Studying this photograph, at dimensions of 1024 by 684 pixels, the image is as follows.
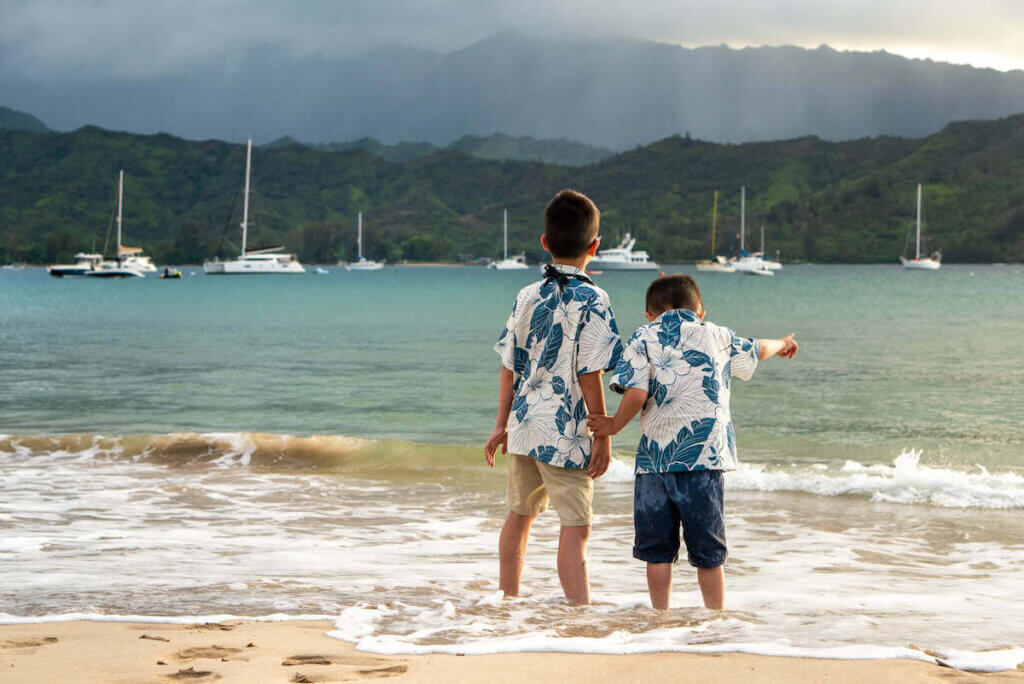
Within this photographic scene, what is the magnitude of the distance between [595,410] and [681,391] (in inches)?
15.6

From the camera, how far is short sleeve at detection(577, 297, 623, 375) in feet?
13.6

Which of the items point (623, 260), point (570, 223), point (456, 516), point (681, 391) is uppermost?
point (623, 260)

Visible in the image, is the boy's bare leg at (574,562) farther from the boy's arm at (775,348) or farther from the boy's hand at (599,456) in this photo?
the boy's arm at (775,348)

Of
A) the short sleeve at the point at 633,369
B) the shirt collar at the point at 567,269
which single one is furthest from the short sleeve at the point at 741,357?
the shirt collar at the point at 567,269

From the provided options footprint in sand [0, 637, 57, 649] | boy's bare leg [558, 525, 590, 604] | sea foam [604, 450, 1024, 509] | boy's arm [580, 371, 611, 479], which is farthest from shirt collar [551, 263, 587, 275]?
sea foam [604, 450, 1024, 509]

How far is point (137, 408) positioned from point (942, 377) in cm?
1631

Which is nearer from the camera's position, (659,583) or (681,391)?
(681,391)

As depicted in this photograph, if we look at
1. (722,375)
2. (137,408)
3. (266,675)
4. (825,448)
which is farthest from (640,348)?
(137,408)

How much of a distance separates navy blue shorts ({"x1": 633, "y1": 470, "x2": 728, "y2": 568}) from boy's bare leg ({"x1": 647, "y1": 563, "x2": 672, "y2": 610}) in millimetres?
57

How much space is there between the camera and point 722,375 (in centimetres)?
425

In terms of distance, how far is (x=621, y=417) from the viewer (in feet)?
13.4

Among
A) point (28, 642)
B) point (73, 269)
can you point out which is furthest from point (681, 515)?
point (73, 269)

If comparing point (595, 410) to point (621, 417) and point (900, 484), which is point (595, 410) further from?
point (900, 484)

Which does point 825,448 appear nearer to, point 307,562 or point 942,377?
point 307,562
